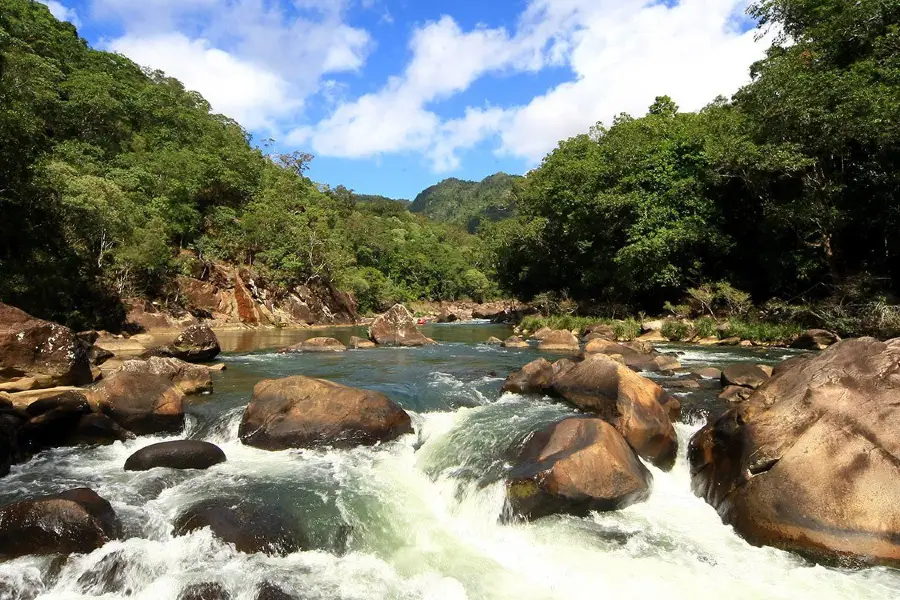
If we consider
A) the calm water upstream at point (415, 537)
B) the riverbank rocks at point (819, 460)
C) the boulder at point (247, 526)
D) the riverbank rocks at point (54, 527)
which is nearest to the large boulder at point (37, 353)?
the calm water upstream at point (415, 537)

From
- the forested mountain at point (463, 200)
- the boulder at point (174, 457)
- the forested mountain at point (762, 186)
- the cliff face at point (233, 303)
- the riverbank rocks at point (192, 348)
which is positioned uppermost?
the forested mountain at point (463, 200)

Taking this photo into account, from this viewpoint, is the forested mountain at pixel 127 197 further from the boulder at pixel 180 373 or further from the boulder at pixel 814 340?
the boulder at pixel 814 340

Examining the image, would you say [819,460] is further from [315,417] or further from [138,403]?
[138,403]

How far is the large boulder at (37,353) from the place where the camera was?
1138cm

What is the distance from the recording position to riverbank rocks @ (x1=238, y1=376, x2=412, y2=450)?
33.0 feet

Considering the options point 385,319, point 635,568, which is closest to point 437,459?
point 635,568

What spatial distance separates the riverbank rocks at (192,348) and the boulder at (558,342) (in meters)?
14.3

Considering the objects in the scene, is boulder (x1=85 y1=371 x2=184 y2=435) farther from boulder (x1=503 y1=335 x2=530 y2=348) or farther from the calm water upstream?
boulder (x1=503 y1=335 x2=530 y2=348)

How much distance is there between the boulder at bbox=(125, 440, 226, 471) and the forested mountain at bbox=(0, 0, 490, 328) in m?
14.7

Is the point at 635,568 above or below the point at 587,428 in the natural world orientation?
below

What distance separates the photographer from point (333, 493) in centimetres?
805

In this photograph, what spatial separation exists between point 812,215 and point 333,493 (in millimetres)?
22769

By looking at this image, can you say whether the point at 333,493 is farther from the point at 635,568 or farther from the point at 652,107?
the point at 652,107

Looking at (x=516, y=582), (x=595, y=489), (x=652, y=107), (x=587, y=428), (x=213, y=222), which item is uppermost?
(x=652, y=107)
